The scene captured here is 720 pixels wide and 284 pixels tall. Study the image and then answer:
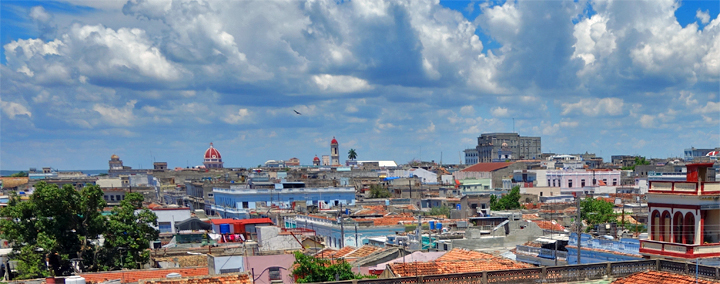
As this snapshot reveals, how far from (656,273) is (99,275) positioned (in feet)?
61.3

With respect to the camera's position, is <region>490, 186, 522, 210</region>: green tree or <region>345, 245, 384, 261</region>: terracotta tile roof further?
<region>490, 186, 522, 210</region>: green tree

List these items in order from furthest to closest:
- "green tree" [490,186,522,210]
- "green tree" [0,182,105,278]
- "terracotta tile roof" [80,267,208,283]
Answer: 1. "green tree" [490,186,522,210]
2. "green tree" [0,182,105,278]
3. "terracotta tile roof" [80,267,208,283]

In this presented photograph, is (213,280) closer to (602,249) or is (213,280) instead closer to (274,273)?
(274,273)

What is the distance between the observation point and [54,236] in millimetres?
32375

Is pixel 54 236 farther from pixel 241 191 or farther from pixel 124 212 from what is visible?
pixel 241 191

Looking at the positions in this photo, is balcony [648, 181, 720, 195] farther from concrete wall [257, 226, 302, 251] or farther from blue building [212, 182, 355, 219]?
blue building [212, 182, 355, 219]

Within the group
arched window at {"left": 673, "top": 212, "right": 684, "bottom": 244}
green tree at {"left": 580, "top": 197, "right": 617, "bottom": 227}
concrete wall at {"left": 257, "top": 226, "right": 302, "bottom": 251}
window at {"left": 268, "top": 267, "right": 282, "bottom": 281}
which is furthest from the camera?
green tree at {"left": 580, "top": 197, "right": 617, "bottom": 227}

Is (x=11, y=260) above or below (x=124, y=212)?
below

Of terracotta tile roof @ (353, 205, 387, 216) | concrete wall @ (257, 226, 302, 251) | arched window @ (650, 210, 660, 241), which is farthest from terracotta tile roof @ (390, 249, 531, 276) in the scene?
terracotta tile roof @ (353, 205, 387, 216)

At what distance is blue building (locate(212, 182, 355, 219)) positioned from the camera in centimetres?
7225

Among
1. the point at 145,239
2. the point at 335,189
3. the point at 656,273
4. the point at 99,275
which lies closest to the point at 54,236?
the point at 145,239

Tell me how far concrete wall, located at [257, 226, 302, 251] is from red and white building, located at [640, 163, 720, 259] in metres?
21.9

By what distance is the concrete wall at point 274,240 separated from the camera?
38.4m

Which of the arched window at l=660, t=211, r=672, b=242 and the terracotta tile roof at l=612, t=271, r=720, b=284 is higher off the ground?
the arched window at l=660, t=211, r=672, b=242
